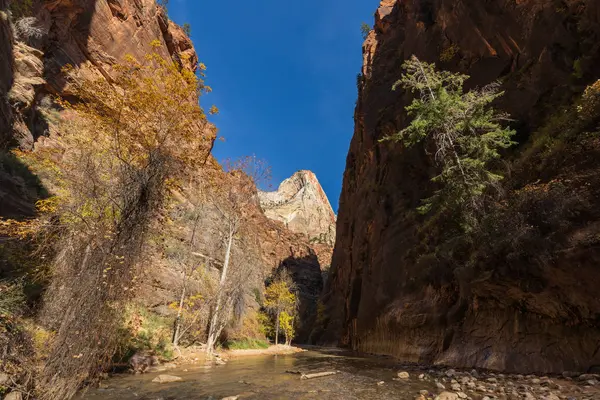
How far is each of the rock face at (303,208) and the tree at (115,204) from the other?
332 ft

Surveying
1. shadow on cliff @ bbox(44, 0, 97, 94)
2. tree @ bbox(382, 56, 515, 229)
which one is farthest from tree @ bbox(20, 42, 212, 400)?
shadow on cliff @ bbox(44, 0, 97, 94)

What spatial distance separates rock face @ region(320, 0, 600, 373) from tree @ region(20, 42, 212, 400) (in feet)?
34.4

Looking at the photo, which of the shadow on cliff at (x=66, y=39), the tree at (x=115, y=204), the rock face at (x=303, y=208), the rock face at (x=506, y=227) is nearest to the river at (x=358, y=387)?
the rock face at (x=506, y=227)

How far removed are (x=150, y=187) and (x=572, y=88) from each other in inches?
701

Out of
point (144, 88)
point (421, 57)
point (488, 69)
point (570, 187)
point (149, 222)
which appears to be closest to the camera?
point (149, 222)

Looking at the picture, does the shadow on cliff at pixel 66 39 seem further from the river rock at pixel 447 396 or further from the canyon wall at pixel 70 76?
the river rock at pixel 447 396

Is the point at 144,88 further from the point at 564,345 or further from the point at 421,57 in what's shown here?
the point at 421,57

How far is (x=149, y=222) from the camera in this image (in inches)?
285

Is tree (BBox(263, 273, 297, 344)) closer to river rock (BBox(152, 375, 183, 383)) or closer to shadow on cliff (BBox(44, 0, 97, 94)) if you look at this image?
river rock (BBox(152, 375, 183, 383))

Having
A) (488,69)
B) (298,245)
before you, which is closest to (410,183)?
(488,69)

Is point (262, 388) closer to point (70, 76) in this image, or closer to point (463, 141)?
point (70, 76)

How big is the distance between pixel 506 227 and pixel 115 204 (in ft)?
38.1

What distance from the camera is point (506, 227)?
981 centimetres

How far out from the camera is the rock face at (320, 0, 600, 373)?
8172 millimetres
